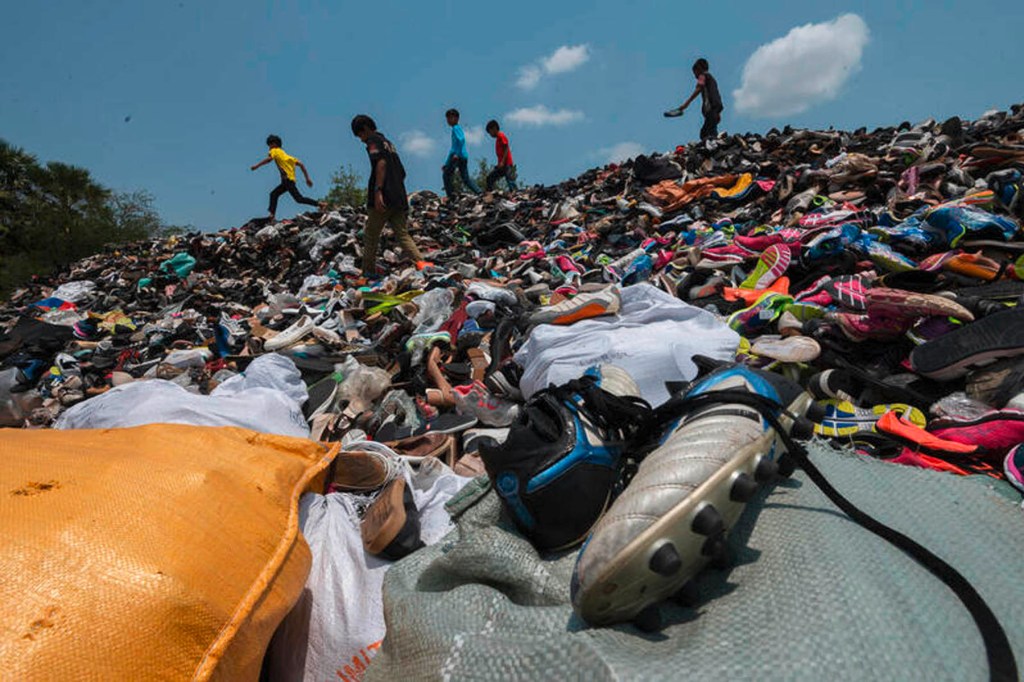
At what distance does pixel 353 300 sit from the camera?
15.0ft

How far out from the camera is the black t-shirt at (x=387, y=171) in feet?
17.8

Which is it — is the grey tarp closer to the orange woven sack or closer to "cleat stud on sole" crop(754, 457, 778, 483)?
"cleat stud on sole" crop(754, 457, 778, 483)

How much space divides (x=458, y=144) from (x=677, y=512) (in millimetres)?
9888

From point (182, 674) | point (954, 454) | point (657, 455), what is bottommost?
point (954, 454)

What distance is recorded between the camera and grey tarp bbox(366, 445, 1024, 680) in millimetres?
626

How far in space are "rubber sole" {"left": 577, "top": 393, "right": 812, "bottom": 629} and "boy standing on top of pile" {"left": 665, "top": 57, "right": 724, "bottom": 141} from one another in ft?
29.4

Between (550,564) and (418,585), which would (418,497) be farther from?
(550,564)

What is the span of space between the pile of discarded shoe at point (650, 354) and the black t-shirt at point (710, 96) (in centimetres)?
226

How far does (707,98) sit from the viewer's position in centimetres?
844

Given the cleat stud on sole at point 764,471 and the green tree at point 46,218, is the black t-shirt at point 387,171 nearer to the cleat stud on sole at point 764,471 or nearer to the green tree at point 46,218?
the cleat stud on sole at point 764,471

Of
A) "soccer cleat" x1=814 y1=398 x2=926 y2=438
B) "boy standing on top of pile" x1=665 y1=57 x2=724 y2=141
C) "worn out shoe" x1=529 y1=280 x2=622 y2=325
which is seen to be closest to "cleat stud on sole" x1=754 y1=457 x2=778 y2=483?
"soccer cleat" x1=814 y1=398 x2=926 y2=438

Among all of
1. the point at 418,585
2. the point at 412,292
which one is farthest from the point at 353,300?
the point at 418,585

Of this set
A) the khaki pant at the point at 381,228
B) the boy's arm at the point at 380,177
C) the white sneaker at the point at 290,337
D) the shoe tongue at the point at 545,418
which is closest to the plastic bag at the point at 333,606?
the shoe tongue at the point at 545,418

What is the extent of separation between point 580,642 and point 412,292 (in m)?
4.04
